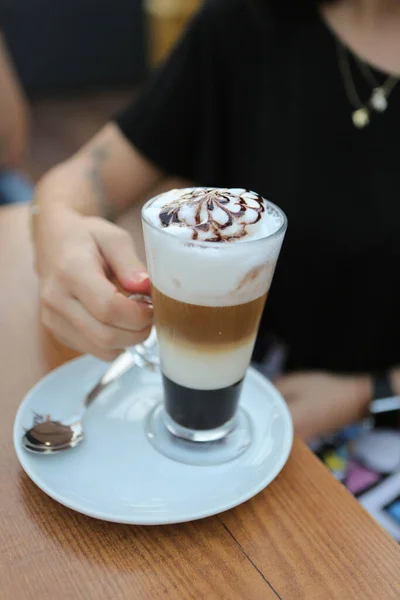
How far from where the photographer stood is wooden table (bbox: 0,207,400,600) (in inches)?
18.0

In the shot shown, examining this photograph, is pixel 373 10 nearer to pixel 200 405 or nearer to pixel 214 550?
pixel 200 405

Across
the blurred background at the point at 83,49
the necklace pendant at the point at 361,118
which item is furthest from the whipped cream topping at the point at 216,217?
the blurred background at the point at 83,49

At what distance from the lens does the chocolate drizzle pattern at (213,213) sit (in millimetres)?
500

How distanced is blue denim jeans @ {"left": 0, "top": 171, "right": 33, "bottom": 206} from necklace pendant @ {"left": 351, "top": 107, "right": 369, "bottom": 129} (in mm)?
783

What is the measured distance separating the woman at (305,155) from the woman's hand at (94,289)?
180 mm

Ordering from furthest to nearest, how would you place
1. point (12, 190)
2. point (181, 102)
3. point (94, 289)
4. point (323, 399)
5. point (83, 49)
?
1. point (83, 49)
2. point (12, 190)
3. point (181, 102)
4. point (323, 399)
5. point (94, 289)

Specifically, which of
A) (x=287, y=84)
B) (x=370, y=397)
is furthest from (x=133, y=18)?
(x=370, y=397)

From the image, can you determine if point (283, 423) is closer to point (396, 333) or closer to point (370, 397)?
point (370, 397)

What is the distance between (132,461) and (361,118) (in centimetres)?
65

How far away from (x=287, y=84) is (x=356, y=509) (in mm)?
698

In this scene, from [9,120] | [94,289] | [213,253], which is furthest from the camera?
[9,120]

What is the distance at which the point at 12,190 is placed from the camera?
4.65 feet

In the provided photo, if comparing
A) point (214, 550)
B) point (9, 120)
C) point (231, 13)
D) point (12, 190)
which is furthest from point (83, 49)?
point (214, 550)

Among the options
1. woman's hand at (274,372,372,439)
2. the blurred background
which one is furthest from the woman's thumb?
the blurred background
